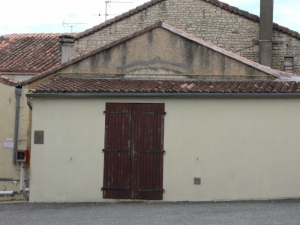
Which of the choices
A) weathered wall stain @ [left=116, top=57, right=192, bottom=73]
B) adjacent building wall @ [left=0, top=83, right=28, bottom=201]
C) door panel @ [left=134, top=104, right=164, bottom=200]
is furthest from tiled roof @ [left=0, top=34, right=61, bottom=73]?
door panel @ [left=134, top=104, right=164, bottom=200]

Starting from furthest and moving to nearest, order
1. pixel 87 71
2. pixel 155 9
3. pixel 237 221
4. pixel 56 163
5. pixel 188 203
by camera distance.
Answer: pixel 155 9 < pixel 87 71 < pixel 56 163 < pixel 188 203 < pixel 237 221

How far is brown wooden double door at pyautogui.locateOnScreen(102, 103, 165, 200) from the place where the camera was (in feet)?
48.1

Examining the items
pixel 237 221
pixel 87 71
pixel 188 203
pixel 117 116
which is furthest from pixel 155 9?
pixel 237 221

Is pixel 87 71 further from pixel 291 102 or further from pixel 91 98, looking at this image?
pixel 291 102

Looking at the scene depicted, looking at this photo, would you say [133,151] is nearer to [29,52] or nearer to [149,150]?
[149,150]

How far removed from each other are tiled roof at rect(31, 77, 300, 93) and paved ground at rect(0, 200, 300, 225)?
2733 mm

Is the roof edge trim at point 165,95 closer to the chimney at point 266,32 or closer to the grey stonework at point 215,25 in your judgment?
the chimney at point 266,32

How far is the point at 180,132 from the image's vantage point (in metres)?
14.6

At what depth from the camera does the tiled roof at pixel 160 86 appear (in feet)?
47.8

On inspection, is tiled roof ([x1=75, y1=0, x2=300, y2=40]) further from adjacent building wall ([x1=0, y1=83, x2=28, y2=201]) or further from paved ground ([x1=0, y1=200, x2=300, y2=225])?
paved ground ([x1=0, y1=200, x2=300, y2=225])

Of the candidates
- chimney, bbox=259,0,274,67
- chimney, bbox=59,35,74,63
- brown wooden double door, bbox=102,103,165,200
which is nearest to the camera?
brown wooden double door, bbox=102,103,165,200

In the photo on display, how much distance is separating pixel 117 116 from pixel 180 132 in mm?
1618

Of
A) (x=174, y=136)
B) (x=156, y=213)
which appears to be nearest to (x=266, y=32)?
(x=174, y=136)

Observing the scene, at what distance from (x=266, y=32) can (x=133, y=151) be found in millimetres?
9816
